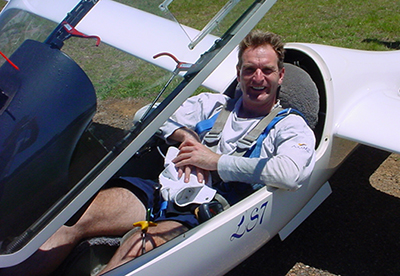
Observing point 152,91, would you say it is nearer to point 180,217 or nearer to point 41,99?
point 41,99

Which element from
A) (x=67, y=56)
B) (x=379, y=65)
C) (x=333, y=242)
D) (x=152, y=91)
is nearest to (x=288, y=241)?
(x=333, y=242)

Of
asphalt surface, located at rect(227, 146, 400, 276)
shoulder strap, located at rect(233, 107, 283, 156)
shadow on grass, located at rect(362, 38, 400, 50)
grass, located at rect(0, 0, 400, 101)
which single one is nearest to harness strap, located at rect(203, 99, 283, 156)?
shoulder strap, located at rect(233, 107, 283, 156)

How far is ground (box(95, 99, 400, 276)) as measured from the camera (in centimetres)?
260

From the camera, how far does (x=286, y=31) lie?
21.5 feet

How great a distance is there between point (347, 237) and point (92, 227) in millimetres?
1701

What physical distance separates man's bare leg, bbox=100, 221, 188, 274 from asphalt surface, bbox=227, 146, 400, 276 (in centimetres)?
81

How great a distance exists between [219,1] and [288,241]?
1.74 m

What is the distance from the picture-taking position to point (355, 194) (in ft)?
10.6

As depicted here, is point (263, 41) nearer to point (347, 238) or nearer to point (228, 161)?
point (228, 161)

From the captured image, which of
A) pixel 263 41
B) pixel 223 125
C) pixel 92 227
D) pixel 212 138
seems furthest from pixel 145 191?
pixel 263 41

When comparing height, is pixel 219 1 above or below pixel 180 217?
above

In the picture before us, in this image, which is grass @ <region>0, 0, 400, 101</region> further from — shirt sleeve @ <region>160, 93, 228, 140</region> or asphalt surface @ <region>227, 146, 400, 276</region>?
asphalt surface @ <region>227, 146, 400, 276</region>

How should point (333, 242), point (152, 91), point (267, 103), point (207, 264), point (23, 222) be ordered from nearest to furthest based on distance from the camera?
point (23, 222), point (152, 91), point (207, 264), point (267, 103), point (333, 242)

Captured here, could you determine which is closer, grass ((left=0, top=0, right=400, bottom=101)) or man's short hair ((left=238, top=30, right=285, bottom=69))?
grass ((left=0, top=0, right=400, bottom=101))
